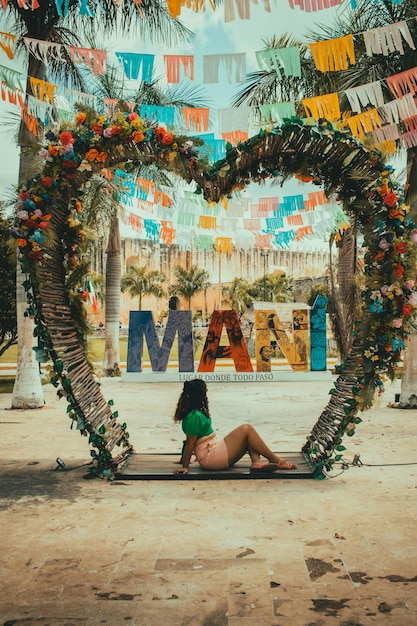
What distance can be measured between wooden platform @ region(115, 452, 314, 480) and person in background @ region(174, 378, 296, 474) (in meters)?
0.07

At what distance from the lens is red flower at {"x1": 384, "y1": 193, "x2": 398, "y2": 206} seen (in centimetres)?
623

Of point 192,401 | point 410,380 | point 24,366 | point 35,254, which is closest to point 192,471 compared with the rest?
point 192,401

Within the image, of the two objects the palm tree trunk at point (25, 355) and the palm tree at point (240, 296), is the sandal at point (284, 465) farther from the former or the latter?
the palm tree at point (240, 296)

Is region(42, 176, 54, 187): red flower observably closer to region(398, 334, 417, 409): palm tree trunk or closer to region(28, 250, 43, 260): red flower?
region(28, 250, 43, 260): red flower

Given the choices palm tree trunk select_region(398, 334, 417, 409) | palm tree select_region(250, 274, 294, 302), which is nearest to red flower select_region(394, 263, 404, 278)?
palm tree trunk select_region(398, 334, 417, 409)

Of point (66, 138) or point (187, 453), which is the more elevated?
point (66, 138)

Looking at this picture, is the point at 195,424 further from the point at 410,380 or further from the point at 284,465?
the point at 410,380

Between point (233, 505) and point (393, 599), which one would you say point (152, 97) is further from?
point (393, 599)

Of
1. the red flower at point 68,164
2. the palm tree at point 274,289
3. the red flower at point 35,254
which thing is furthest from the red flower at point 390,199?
the palm tree at point 274,289

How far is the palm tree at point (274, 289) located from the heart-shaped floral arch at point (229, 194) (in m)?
41.0

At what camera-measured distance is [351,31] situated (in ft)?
39.6

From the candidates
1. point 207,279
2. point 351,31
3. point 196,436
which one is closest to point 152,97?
point 351,31

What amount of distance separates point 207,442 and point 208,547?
1870 millimetres

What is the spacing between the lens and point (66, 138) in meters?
6.34
